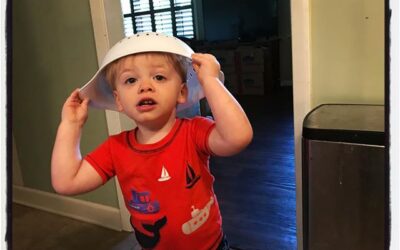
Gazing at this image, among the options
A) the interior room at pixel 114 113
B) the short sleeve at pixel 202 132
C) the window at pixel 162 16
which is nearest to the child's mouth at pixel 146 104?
the short sleeve at pixel 202 132

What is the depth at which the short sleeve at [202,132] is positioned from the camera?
2.27 feet

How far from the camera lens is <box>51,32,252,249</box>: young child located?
65 centimetres

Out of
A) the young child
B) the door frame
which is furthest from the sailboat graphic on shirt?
the door frame

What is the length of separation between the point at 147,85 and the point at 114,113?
87 centimetres

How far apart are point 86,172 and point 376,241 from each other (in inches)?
26.4

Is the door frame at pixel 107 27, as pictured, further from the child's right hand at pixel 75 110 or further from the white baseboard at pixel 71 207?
the child's right hand at pixel 75 110

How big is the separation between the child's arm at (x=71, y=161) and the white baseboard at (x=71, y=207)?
3.16ft

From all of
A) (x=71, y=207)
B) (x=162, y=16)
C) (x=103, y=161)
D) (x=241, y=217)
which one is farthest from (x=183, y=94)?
(x=162, y=16)

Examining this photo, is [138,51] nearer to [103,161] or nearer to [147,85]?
[147,85]

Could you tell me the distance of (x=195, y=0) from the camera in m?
4.97

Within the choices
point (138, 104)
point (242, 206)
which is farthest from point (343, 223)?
point (242, 206)

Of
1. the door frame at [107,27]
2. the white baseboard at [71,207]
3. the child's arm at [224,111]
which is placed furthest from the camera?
the white baseboard at [71,207]

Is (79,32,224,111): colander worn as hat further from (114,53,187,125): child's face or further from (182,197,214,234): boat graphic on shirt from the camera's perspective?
(182,197,214,234): boat graphic on shirt

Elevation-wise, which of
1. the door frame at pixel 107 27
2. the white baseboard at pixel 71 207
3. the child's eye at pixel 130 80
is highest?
the door frame at pixel 107 27
